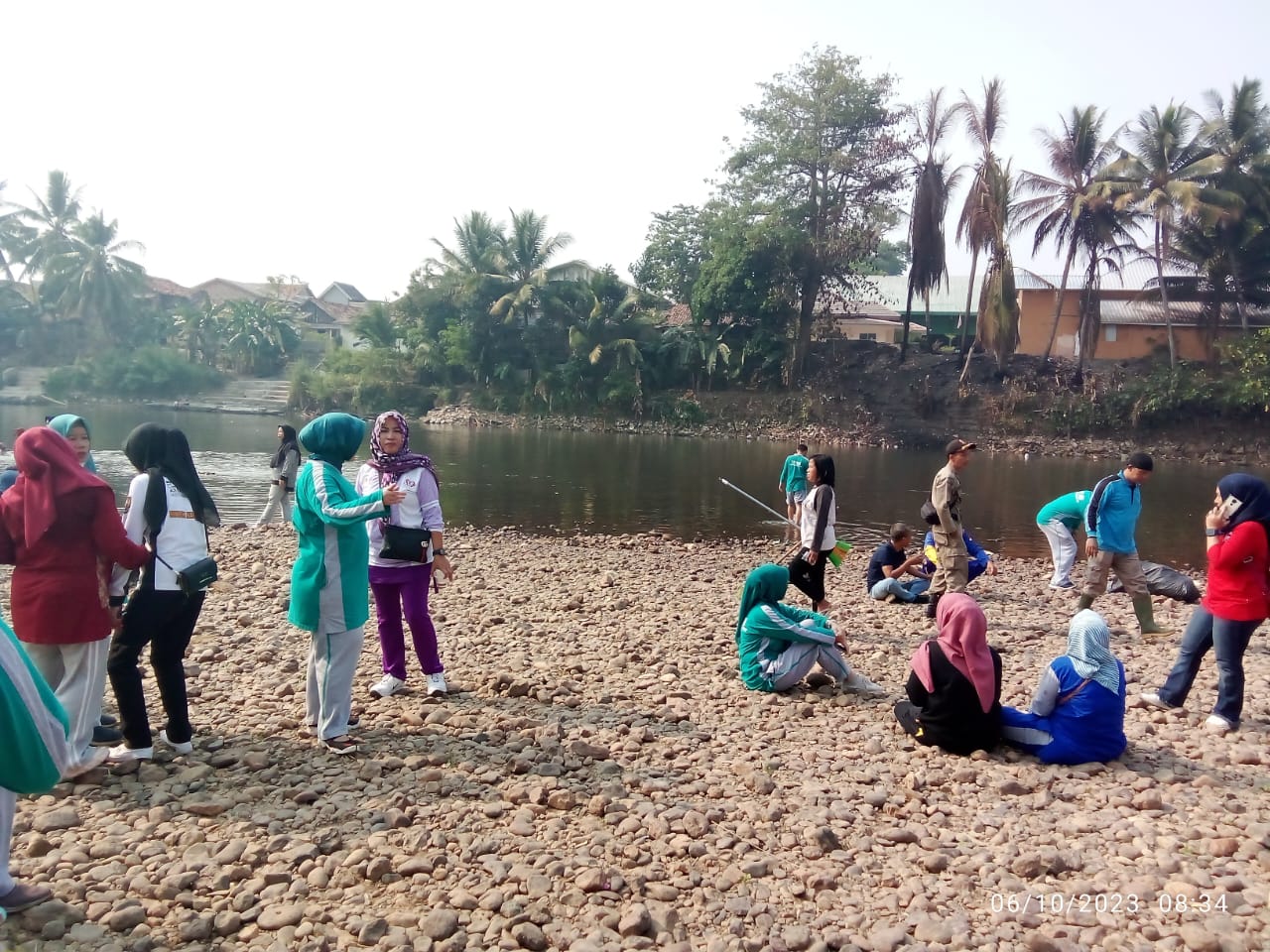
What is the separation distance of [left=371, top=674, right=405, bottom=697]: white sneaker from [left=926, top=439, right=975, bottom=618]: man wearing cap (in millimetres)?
4932

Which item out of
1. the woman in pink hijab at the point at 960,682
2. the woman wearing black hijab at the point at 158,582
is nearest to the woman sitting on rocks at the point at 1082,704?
the woman in pink hijab at the point at 960,682

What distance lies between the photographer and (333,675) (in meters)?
4.84

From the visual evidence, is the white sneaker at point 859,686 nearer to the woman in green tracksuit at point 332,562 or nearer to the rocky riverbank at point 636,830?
the rocky riverbank at point 636,830

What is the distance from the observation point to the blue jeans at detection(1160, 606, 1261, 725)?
5.38 m

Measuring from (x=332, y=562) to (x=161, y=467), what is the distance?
3.34 feet

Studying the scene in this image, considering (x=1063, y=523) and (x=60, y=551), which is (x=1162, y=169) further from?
(x=60, y=551)

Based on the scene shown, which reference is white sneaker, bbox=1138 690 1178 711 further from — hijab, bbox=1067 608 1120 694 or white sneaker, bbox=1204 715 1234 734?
hijab, bbox=1067 608 1120 694

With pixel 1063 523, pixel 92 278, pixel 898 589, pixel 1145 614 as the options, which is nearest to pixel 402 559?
pixel 898 589

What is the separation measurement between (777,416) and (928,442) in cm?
716

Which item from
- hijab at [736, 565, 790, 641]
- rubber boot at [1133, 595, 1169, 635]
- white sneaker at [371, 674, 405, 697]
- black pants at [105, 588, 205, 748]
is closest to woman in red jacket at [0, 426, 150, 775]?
black pants at [105, 588, 205, 748]

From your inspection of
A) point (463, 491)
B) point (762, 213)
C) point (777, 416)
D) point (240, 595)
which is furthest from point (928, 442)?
point (240, 595)

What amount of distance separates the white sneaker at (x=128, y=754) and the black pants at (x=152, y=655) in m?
0.03

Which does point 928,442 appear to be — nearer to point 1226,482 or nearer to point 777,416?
point 777,416

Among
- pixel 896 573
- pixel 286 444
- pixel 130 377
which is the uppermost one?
pixel 130 377
